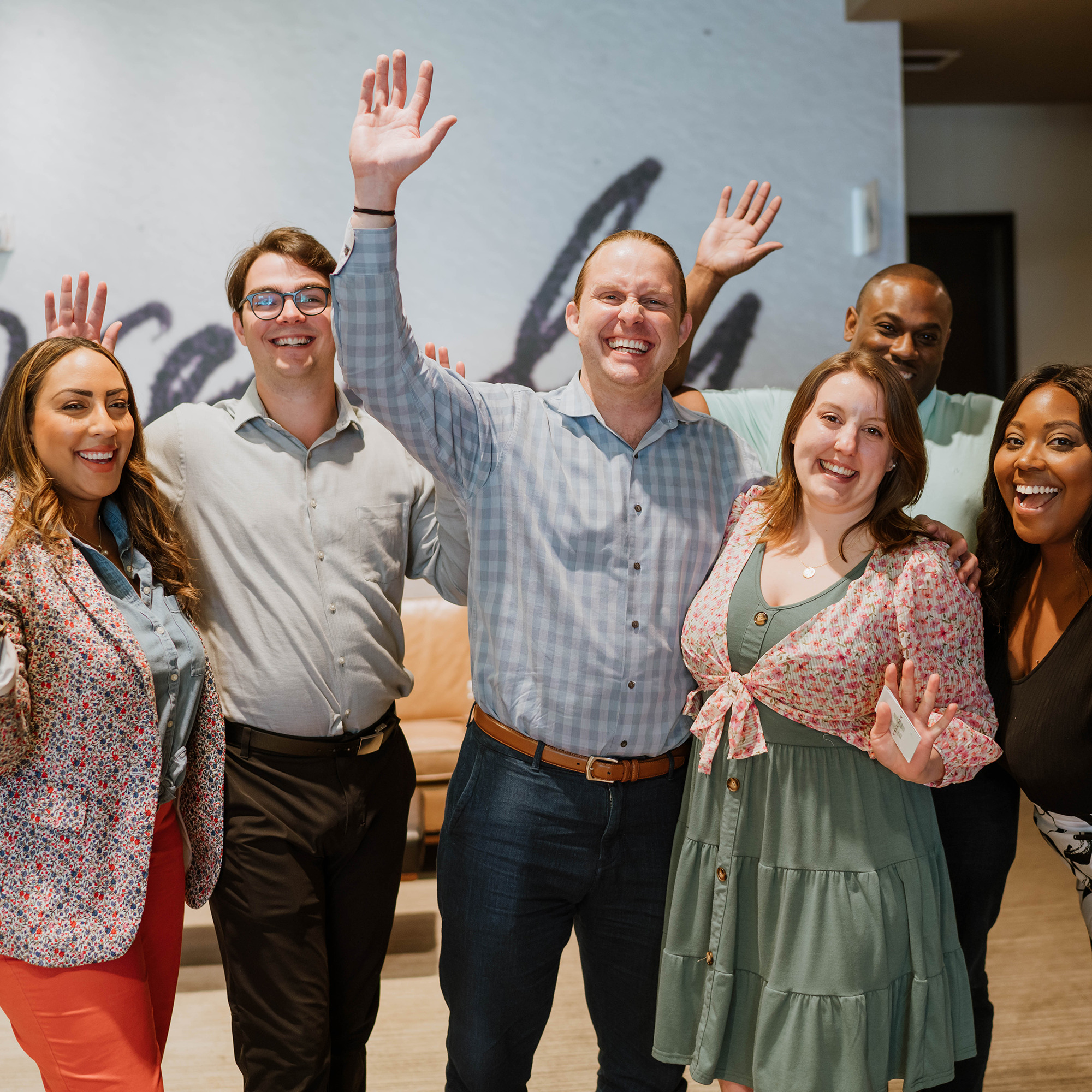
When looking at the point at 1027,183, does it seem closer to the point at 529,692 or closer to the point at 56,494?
the point at 529,692

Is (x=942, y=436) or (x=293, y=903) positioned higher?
(x=942, y=436)

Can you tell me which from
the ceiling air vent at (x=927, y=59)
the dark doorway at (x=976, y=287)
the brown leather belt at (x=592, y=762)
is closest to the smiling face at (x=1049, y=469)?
the brown leather belt at (x=592, y=762)

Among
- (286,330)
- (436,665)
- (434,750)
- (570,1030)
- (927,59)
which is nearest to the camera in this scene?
(286,330)

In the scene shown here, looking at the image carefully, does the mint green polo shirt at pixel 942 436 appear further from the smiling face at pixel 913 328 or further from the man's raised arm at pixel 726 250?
the man's raised arm at pixel 726 250

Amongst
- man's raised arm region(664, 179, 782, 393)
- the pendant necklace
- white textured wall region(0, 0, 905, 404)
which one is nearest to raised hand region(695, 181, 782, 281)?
man's raised arm region(664, 179, 782, 393)

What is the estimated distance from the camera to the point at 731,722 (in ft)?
5.86

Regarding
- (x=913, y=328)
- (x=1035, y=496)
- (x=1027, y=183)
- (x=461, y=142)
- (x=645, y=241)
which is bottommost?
(x=1035, y=496)

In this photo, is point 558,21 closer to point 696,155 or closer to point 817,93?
point 696,155

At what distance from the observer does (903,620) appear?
170cm

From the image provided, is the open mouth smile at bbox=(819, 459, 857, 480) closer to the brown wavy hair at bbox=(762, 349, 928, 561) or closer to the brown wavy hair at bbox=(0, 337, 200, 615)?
the brown wavy hair at bbox=(762, 349, 928, 561)

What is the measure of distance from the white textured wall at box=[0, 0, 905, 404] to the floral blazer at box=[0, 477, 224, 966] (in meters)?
2.97

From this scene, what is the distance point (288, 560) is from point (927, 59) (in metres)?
4.78

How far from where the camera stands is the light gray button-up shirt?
81.3 inches

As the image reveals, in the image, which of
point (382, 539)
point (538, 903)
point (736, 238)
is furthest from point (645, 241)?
point (538, 903)
